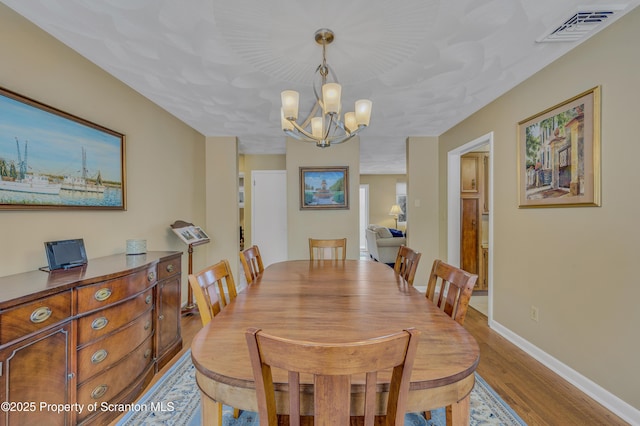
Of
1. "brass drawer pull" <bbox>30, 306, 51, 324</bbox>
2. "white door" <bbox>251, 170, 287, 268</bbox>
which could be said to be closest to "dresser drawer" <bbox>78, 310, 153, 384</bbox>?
"brass drawer pull" <bbox>30, 306, 51, 324</bbox>

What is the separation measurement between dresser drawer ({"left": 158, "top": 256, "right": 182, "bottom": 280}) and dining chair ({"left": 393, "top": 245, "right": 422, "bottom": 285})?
1.89 metres

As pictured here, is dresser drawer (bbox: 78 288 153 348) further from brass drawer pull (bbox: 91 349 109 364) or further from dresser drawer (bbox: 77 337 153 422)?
dresser drawer (bbox: 77 337 153 422)

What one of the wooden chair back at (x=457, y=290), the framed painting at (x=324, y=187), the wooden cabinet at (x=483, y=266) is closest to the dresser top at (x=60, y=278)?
the wooden chair back at (x=457, y=290)

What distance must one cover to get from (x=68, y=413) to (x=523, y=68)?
3.76 meters

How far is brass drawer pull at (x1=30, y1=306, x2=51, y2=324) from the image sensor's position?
124 cm

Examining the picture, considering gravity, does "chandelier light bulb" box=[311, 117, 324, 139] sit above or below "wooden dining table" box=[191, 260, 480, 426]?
above

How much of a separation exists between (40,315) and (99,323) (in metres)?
0.33

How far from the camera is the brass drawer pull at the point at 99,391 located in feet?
5.02

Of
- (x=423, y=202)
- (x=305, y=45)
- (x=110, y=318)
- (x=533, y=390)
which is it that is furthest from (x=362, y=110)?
(x=423, y=202)

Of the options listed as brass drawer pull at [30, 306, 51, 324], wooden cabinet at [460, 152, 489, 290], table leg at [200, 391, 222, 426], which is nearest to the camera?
table leg at [200, 391, 222, 426]

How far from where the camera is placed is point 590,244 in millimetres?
1869

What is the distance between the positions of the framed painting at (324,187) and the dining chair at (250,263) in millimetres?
1995

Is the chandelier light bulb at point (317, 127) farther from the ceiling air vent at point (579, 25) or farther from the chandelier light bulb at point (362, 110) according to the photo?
the ceiling air vent at point (579, 25)

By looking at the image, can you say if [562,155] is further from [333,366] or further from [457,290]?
[333,366]
